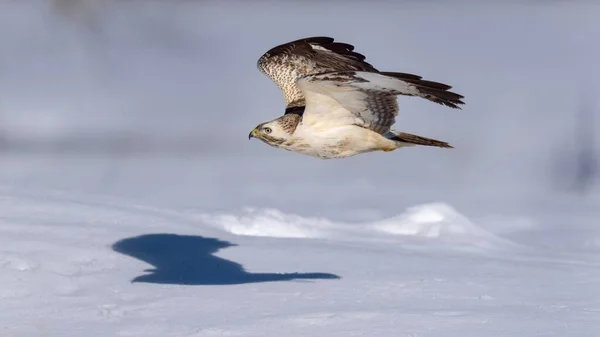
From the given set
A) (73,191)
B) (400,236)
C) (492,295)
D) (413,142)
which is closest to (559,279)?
(492,295)

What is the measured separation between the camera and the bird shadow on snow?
1437cm

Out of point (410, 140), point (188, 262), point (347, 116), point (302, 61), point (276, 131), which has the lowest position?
point (188, 262)

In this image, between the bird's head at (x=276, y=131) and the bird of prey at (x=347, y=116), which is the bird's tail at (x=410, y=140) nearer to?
the bird of prey at (x=347, y=116)

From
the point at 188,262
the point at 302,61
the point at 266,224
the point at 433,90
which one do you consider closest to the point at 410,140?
the point at 433,90

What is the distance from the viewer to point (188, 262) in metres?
15.4

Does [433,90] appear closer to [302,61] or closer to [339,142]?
[339,142]

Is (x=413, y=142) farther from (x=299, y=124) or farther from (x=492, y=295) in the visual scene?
(x=492, y=295)

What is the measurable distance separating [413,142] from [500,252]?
9.68 m

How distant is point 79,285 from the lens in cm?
1372

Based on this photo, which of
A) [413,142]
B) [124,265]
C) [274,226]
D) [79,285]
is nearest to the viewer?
[413,142]

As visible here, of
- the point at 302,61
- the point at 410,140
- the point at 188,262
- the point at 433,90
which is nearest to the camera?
the point at 433,90

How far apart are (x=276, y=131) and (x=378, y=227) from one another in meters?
11.3

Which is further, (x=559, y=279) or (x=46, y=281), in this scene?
(x=559, y=279)

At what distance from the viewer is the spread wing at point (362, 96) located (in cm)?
968
